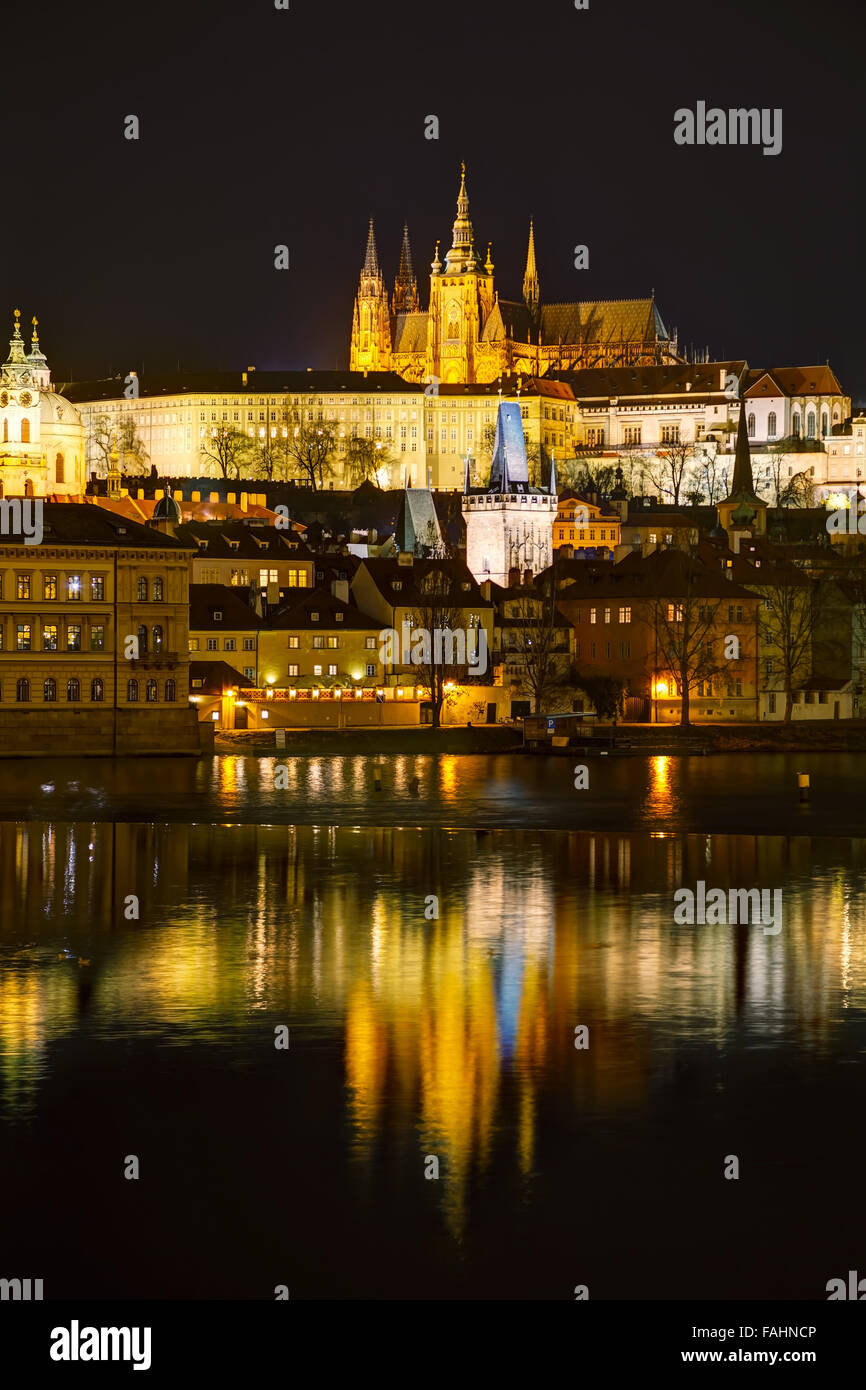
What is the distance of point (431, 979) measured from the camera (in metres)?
28.5

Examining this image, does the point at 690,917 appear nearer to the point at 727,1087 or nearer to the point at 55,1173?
the point at 727,1087

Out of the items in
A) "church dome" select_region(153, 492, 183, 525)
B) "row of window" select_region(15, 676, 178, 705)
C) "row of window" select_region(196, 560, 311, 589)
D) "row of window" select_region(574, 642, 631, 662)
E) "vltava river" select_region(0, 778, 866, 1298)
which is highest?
"church dome" select_region(153, 492, 183, 525)

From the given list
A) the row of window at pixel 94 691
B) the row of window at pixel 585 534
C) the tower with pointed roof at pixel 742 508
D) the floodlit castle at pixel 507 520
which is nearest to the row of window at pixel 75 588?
the row of window at pixel 94 691

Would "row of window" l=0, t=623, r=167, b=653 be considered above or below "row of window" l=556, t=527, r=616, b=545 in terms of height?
below

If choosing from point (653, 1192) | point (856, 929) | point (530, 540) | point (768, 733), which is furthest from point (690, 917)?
point (530, 540)

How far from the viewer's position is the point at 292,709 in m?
76.8

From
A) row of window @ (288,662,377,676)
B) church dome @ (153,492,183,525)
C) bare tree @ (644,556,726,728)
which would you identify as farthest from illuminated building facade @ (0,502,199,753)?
church dome @ (153,492,183,525)

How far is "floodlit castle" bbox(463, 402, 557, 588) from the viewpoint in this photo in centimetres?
11588

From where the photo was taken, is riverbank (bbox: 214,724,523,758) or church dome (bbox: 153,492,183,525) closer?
riverbank (bbox: 214,724,523,758)

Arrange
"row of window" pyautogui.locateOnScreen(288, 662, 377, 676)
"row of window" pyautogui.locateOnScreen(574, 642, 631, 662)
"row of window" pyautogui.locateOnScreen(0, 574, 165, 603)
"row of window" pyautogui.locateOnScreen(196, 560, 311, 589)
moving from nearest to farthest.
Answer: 1. "row of window" pyautogui.locateOnScreen(0, 574, 165, 603)
2. "row of window" pyautogui.locateOnScreen(288, 662, 377, 676)
3. "row of window" pyautogui.locateOnScreen(574, 642, 631, 662)
4. "row of window" pyautogui.locateOnScreen(196, 560, 311, 589)

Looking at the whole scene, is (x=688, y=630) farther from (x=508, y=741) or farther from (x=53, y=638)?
(x=53, y=638)

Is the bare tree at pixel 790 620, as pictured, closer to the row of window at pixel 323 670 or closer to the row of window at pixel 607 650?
the row of window at pixel 607 650

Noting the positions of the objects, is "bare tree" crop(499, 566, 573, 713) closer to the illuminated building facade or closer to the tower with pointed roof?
the tower with pointed roof

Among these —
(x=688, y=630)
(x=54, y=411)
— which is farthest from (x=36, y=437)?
(x=688, y=630)
